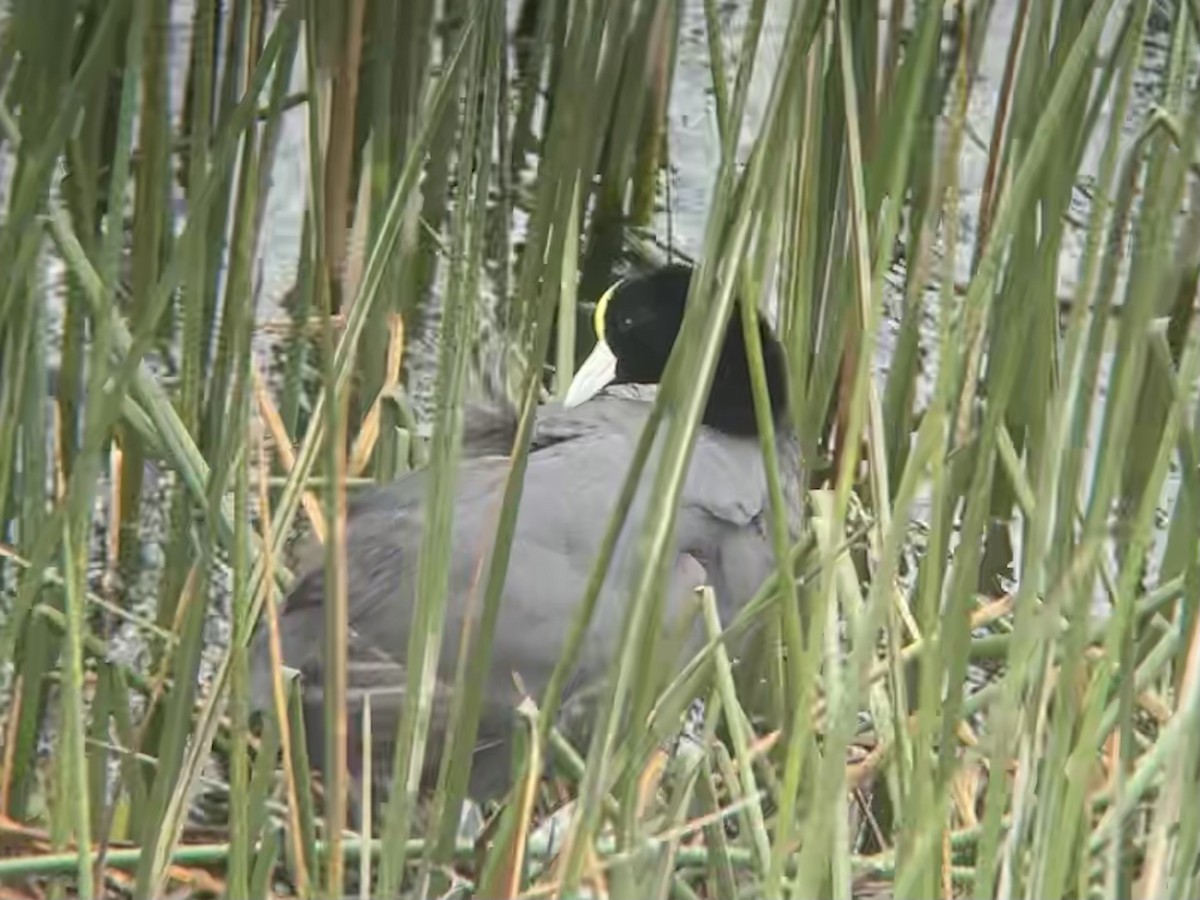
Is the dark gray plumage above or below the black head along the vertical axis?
below

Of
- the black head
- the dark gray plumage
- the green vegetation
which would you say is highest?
the green vegetation

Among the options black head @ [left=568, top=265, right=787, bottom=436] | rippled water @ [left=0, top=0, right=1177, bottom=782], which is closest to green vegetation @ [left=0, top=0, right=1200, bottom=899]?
rippled water @ [left=0, top=0, right=1177, bottom=782]

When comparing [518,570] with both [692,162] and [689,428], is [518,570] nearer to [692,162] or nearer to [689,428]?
[692,162]

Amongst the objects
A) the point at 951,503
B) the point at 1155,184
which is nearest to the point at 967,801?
the point at 951,503

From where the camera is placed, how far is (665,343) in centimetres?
145

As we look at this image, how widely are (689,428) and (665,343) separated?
3.22 ft

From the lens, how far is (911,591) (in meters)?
1.05

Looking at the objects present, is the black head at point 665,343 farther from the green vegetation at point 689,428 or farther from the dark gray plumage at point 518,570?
the green vegetation at point 689,428

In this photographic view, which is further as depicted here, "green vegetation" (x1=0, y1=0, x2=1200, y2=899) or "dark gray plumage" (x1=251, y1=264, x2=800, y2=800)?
"dark gray plumage" (x1=251, y1=264, x2=800, y2=800)

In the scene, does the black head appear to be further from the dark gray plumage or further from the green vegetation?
the green vegetation

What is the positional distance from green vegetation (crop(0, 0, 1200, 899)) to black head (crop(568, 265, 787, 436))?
0.38 meters

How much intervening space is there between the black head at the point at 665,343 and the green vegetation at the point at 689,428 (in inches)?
14.8

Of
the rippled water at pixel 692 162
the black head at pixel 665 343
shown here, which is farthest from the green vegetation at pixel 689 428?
the black head at pixel 665 343

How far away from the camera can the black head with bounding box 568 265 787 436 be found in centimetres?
135
